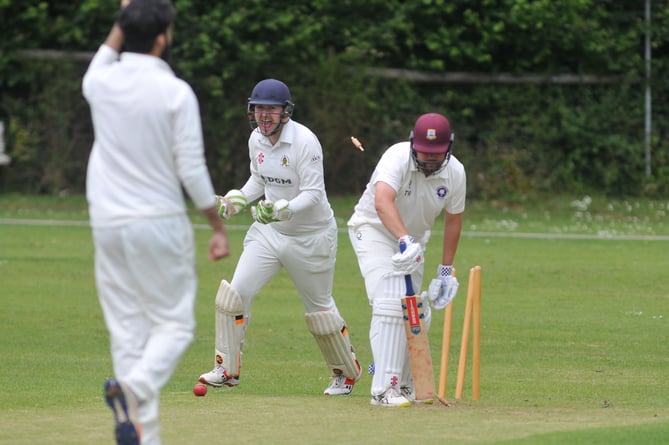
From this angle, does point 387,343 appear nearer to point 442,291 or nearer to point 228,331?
point 442,291

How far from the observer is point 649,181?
2483cm

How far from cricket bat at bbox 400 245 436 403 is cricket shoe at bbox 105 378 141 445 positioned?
8.03 ft

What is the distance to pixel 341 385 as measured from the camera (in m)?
8.30

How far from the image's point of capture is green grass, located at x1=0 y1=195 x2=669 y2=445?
6.21 metres

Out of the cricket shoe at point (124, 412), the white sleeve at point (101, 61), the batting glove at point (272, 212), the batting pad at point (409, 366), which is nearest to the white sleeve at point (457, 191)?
the batting pad at point (409, 366)

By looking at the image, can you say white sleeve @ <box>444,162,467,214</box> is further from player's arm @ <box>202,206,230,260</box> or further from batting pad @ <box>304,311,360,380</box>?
player's arm @ <box>202,206,230,260</box>

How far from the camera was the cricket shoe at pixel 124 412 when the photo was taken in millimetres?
4895

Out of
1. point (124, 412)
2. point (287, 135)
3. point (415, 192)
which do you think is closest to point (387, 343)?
point (415, 192)

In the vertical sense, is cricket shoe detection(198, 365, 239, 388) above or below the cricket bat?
below

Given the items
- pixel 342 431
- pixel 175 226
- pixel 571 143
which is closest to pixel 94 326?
pixel 342 431

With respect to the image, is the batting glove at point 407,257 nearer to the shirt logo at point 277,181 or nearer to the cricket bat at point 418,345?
the cricket bat at point 418,345

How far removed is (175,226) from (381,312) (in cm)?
242

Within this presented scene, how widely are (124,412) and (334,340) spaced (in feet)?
11.1

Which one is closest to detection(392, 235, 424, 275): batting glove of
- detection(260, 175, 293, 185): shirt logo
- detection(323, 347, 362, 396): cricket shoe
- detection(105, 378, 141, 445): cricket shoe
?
detection(260, 175, 293, 185): shirt logo
